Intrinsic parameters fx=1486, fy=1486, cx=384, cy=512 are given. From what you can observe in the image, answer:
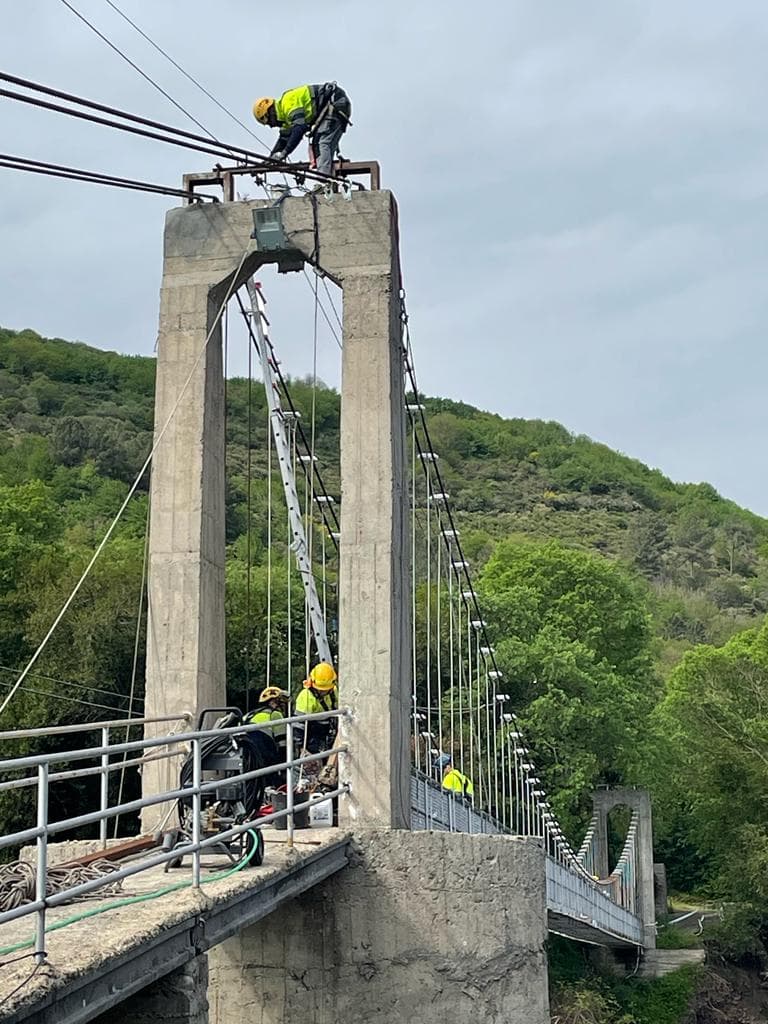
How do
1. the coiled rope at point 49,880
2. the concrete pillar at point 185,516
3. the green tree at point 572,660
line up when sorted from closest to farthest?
1. the coiled rope at point 49,880
2. the concrete pillar at point 185,516
3. the green tree at point 572,660

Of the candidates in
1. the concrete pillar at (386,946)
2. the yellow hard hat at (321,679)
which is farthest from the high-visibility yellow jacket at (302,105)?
the concrete pillar at (386,946)

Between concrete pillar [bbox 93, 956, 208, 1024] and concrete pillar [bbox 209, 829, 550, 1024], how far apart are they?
249 cm

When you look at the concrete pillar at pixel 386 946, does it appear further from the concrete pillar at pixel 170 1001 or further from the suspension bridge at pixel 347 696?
the concrete pillar at pixel 170 1001

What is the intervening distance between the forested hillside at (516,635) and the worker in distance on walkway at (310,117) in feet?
8.03

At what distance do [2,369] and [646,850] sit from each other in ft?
128

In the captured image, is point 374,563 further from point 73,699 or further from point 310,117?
point 73,699

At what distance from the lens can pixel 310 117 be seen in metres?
9.62

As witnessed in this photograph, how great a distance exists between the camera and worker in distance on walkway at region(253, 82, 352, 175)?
949 centimetres

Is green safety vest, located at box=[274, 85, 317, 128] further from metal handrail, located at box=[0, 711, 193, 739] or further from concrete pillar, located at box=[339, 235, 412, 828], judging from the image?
metal handrail, located at box=[0, 711, 193, 739]

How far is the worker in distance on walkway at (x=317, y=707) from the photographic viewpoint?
891 centimetres

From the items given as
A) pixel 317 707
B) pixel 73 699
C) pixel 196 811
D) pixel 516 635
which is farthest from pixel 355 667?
pixel 516 635

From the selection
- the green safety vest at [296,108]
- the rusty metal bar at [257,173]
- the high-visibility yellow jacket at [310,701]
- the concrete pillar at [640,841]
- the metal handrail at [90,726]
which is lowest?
the concrete pillar at [640,841]

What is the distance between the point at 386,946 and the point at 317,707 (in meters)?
1.98

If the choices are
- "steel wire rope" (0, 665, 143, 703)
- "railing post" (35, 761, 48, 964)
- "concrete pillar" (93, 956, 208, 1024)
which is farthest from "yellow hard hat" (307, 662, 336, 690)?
"steel wire rope" (0, 665, 143, 703)
